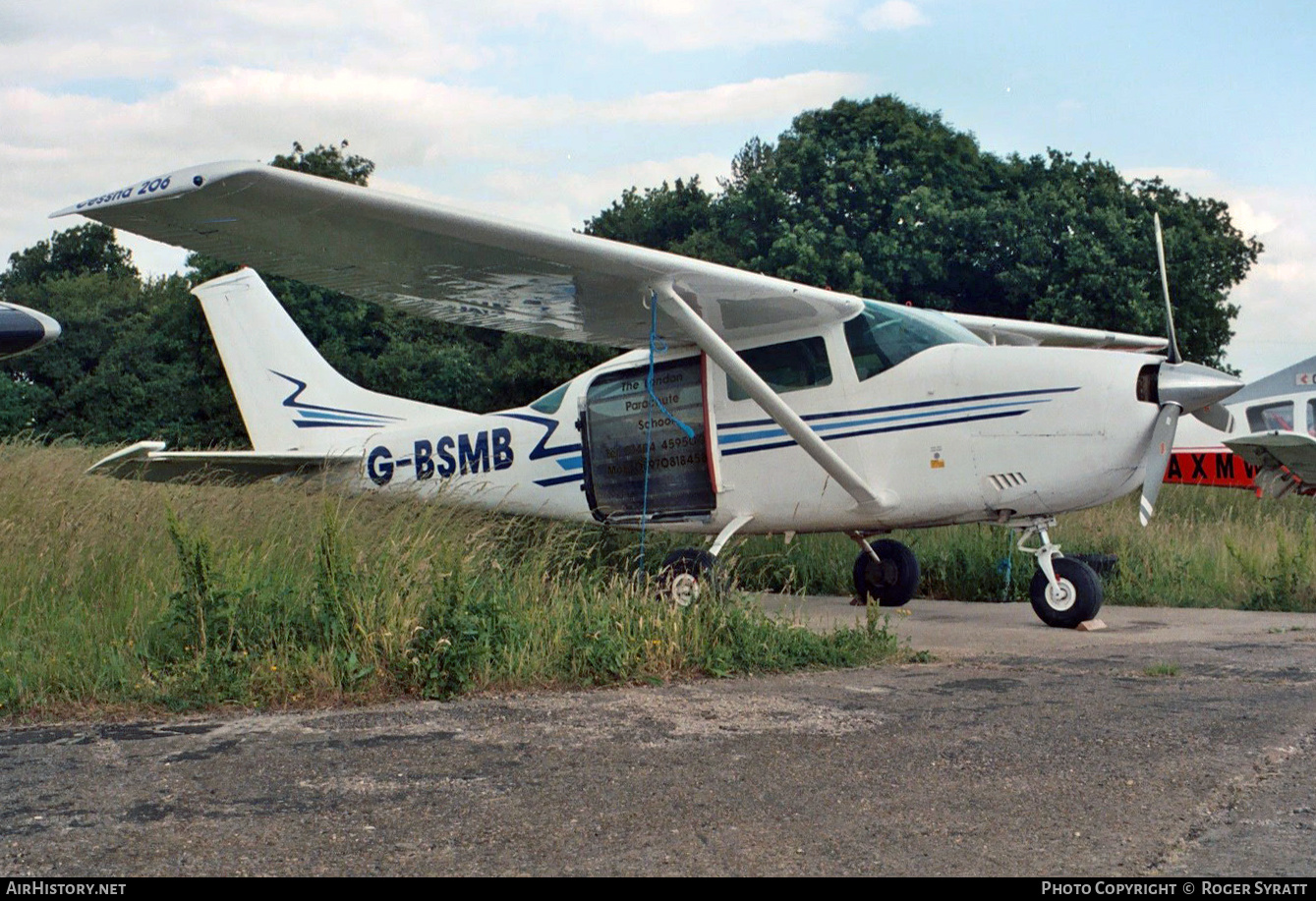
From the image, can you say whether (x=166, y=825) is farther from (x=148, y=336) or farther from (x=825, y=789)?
(x=148, y=336)

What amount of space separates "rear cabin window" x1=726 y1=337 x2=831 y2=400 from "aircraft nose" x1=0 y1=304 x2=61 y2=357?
4617 millimetres

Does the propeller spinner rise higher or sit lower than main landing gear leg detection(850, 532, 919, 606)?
higher

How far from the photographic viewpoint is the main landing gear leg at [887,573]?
10.5 metres

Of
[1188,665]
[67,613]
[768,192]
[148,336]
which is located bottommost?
[1188,665]

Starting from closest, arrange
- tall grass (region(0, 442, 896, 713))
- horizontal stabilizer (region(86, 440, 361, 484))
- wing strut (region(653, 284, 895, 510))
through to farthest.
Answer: tall grass (region(0, 442, 896, 713)), wing strut (region(653, 284, 895, 510)), horizontal stabilizer (region(86, 440, 361, 484))

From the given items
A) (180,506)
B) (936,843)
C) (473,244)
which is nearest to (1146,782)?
(936,843)

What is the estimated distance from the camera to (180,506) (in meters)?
8.51

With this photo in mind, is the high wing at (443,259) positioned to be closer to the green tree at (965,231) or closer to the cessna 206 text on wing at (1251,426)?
the cessna 206 text on wing at (1251,426)

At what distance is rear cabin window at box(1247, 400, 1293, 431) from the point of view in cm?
1595

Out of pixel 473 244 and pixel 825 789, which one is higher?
pixel 473 244

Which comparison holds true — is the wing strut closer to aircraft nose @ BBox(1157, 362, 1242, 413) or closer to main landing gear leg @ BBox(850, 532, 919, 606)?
main landing gear leg @ BBox(850, 532, 919, 606)

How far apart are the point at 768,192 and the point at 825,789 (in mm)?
29861

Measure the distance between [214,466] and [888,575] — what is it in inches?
235

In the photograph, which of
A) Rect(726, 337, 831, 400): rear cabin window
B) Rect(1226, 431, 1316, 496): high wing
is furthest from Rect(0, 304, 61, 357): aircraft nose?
Rect(1226, 431, 1316, 496): high wing
